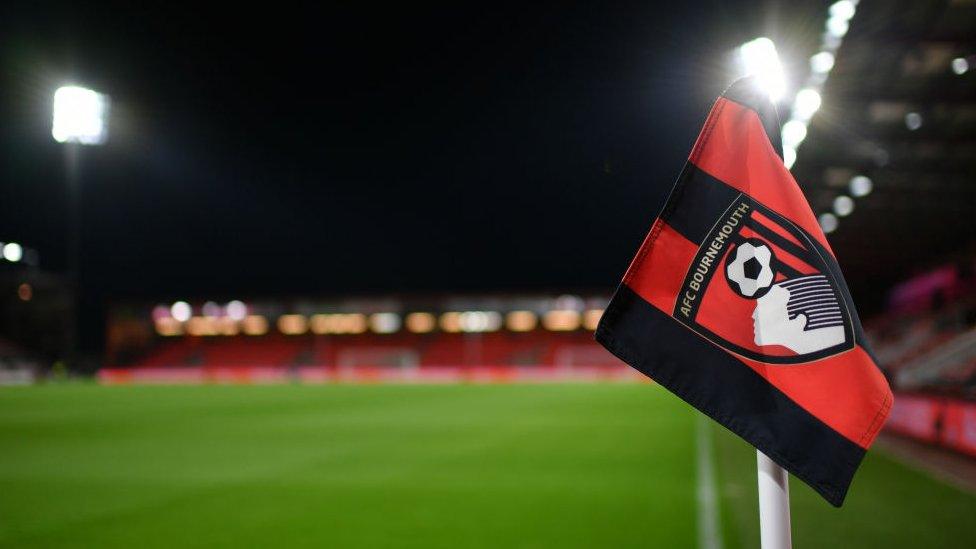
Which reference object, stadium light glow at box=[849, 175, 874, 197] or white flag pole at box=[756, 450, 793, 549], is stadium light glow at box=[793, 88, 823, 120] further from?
white flag pole at box=[756, 450, 793, 549]

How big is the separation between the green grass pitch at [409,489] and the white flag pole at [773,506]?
4.62 metres

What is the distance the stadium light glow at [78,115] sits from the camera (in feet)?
139

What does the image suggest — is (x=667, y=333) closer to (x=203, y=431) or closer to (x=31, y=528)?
(x=31, y=528)

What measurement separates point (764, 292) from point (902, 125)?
14.7m

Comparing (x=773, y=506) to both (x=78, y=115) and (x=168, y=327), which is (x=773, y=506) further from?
(x=168, y=327)

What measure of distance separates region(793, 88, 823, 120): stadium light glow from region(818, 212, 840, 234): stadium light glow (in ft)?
31.5

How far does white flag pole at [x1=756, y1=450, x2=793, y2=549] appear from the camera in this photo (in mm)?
2016

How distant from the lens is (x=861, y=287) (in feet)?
143

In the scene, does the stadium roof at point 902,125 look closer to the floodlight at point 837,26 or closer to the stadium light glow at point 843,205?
the floodlight at point 837,26

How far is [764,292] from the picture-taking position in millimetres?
2068

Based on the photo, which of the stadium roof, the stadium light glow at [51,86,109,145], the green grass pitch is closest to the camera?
the green grass pitch

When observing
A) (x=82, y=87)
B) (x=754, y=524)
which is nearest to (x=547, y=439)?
(x=754, y=524)

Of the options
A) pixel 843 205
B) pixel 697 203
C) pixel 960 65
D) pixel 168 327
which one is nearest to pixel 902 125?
pixel 960 65

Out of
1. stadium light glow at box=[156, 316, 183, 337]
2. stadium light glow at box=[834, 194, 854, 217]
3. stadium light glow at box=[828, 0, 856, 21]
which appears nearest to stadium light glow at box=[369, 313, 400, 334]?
stadium light glow at box=[156, 316, 183, 337]
